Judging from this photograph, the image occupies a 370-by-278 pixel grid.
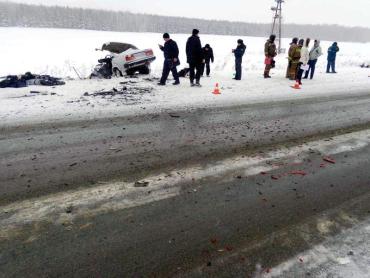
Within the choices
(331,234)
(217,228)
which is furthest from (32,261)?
(331,234)

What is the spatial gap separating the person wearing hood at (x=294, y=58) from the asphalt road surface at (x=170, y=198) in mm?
8948

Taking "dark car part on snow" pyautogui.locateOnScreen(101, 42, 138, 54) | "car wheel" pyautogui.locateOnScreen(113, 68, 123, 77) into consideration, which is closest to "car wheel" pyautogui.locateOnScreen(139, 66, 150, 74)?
"car wheel" pyautogui.locateOnScreen(113, 68, 123, 77)

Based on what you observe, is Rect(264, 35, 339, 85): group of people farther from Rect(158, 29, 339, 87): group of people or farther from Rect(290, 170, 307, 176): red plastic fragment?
Rect(290, 170, 307, 176): red plastic fragment

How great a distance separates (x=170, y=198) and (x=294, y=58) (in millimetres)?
13035

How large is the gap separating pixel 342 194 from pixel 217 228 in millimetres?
1868

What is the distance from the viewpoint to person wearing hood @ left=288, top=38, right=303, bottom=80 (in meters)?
14.9

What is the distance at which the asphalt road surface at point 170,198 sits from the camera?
2.99 metres

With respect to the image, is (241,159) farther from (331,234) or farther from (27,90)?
(27,90)

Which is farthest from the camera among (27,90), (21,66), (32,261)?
(21,66)

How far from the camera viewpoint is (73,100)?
9.76 metres

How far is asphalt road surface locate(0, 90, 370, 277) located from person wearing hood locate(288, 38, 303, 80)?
8.95 meters

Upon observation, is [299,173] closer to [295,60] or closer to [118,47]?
[295,60]

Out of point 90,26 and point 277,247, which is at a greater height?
point 90,26

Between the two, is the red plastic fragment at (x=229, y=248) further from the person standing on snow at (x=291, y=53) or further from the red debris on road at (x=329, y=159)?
the person standing on snow at (x=291, y=53)
